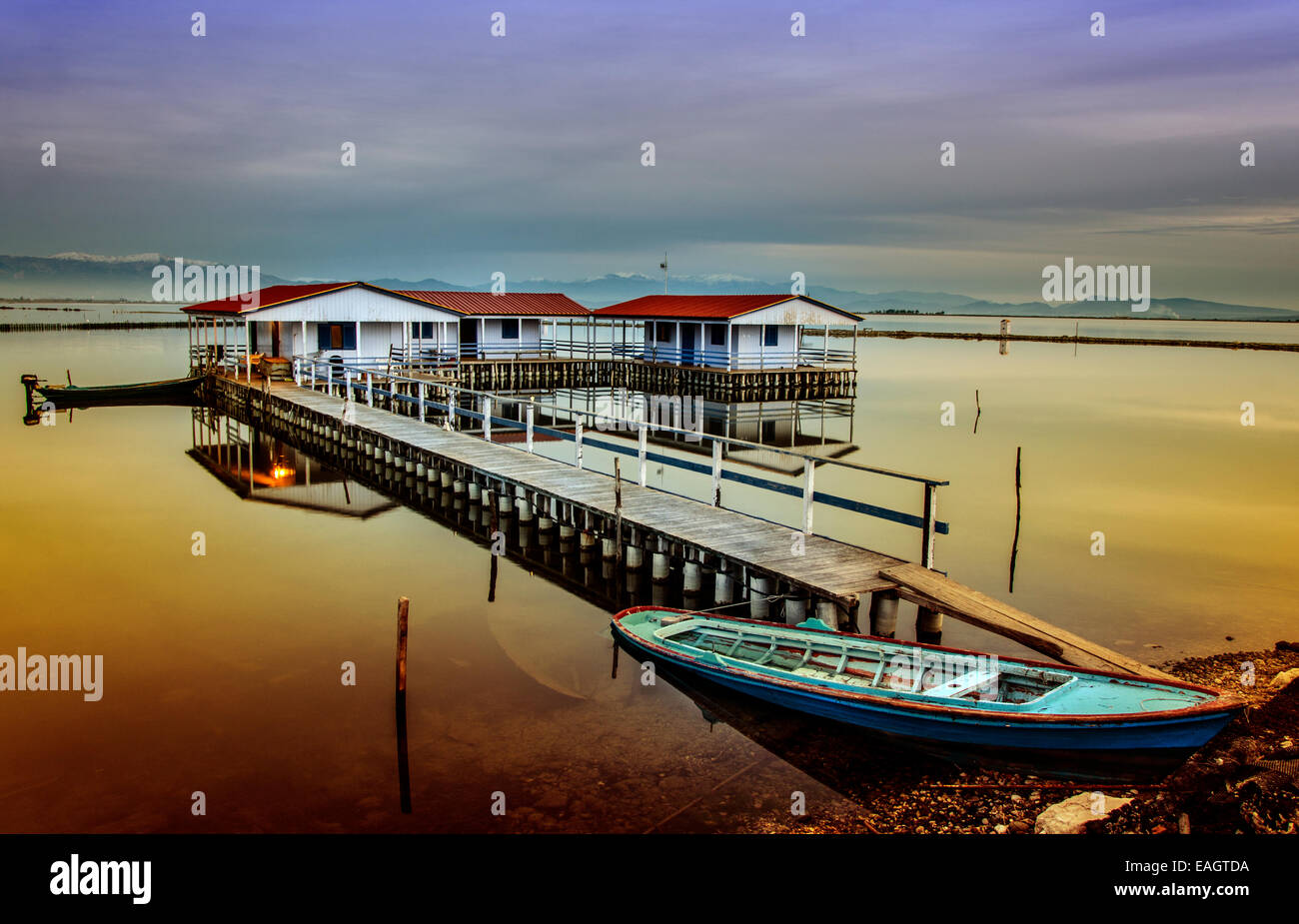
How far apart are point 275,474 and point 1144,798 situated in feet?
74.0

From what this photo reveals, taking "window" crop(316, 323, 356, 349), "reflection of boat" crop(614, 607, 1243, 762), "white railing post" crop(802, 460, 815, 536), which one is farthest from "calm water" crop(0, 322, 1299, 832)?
"window" crop(316, 323, 356, 349)

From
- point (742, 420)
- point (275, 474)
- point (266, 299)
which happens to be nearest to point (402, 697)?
point (275, 474)

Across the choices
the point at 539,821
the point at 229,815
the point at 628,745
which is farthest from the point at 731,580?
the point at 229,815

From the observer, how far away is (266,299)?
35.6 meters

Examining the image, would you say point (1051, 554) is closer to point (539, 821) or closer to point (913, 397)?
point (539, 821)

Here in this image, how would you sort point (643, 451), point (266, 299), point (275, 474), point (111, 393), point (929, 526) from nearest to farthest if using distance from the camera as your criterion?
point (929, 526) < point (643, 451) < point (275, 474) < point (266, 299) < point (111, 393)

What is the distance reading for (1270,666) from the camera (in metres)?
11.2

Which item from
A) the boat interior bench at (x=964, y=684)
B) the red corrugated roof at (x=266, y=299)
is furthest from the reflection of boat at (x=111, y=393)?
the boat interior bench at (x=964, y=684)

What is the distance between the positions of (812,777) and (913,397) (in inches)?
1740

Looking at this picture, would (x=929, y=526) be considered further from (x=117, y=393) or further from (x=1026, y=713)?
(x=117, y=393)

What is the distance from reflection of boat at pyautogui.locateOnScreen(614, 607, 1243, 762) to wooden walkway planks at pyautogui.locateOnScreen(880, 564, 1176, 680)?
1.63 ft

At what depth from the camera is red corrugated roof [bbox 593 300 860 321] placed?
4119 centimetres

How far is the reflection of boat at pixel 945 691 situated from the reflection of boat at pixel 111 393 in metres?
35.2
